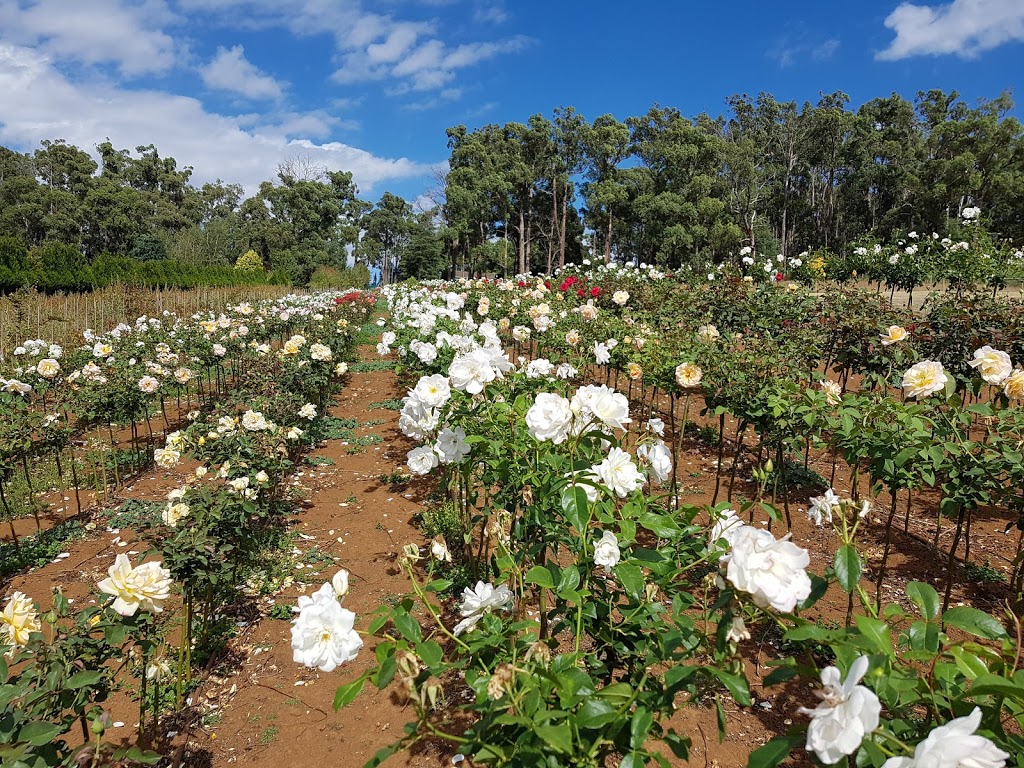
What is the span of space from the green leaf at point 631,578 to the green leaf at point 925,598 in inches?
18.2

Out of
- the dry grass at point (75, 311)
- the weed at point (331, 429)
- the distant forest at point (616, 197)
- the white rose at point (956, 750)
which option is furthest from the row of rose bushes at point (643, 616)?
the distant forest at point (616, 197)

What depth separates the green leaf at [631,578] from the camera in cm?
113

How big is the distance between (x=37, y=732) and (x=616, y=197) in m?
31.3

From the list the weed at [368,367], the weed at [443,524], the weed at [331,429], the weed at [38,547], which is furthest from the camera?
the weed at [368,367]

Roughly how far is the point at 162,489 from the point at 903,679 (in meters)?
5.16

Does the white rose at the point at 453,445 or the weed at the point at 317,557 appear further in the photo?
the weed at the point at 317,557

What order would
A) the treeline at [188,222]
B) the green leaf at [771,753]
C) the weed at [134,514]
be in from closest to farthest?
the green leaf at [771,753], the weed at [134,514], the treeline at [188,222]

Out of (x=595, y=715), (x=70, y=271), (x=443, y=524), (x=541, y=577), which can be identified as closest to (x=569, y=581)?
(x=541, y=577)

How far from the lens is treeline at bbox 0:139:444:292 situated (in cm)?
3238

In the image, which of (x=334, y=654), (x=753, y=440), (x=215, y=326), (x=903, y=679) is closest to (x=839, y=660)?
(x=903, y=679)

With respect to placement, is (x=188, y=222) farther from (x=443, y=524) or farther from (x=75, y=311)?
(x=443, y=524)

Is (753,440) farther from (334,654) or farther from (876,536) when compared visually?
(334,654)

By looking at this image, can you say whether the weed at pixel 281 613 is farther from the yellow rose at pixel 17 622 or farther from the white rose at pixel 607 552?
the white rose at pixel 607 552

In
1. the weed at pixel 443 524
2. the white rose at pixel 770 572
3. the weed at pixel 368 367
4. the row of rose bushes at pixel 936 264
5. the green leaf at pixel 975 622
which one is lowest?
the weed at pixel 443 524
